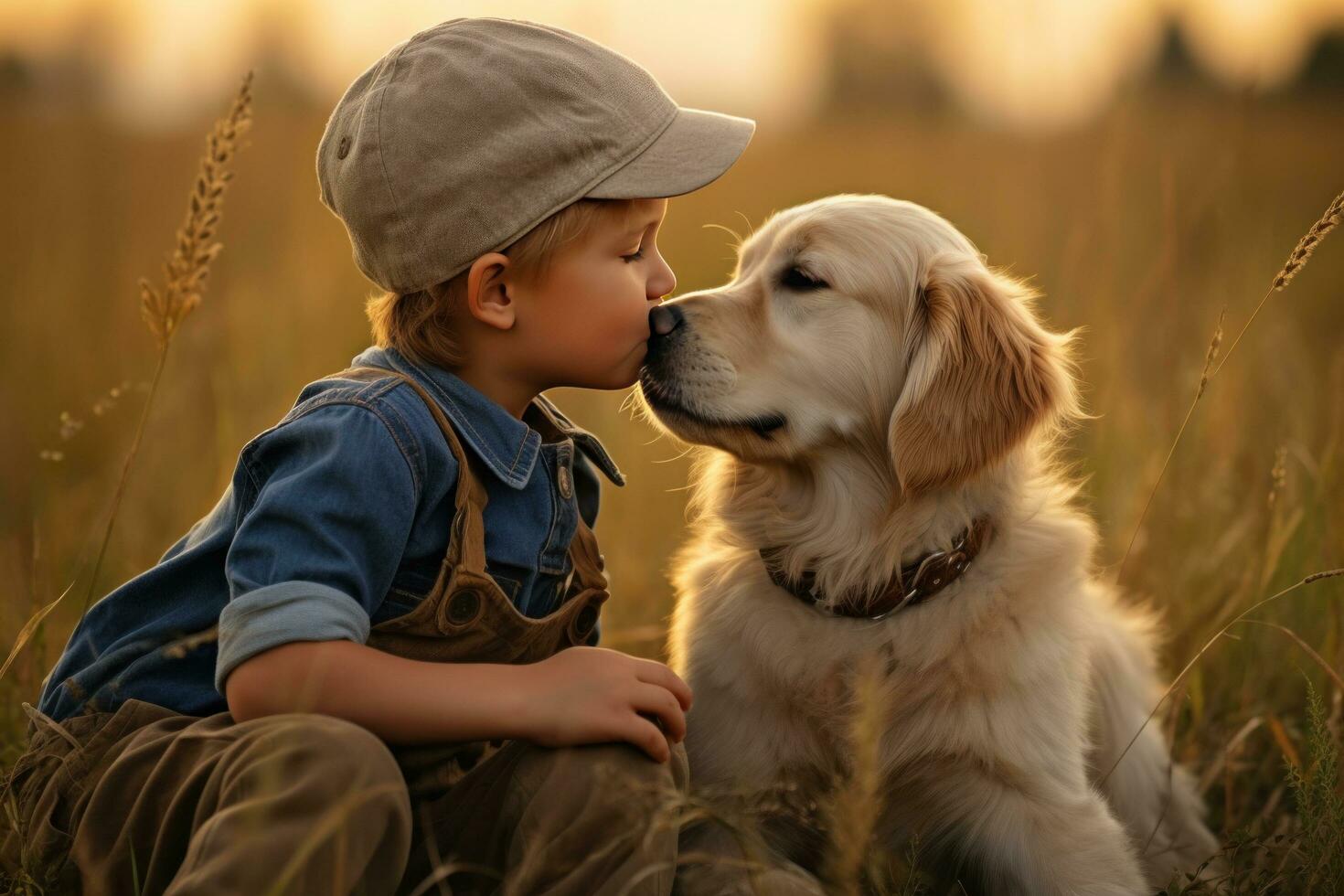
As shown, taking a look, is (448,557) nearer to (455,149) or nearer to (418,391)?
(418,391)

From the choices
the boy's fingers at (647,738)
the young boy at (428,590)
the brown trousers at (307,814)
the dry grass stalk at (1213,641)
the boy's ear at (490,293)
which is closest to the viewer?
the brown trousers at (307,814)

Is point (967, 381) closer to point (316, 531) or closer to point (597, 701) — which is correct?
point (597, 701)

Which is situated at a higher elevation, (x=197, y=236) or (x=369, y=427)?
(x=197, y=236)

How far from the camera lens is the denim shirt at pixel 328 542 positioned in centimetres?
156

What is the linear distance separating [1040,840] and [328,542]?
116 centimetres

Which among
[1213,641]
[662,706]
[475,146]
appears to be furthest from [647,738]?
[1213,641]

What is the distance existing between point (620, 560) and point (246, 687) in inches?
79.1

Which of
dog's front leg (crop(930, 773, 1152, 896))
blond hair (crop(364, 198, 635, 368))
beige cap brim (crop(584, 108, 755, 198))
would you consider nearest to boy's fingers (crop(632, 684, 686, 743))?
dog's front leg (crop(930, 773, 1152, 896))

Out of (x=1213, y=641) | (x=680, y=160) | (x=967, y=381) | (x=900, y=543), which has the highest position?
(x=680, y=160)

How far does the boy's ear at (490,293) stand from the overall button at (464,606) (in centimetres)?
43

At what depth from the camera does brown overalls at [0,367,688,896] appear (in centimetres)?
136

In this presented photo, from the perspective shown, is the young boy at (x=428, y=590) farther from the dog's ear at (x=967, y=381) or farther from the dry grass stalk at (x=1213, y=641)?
the dry grass stalk at (x=1213, y=641)

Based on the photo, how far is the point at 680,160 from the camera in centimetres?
199

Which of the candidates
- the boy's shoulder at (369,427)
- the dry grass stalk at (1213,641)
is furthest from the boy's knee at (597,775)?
the dry grass stalk at (1213,641)
